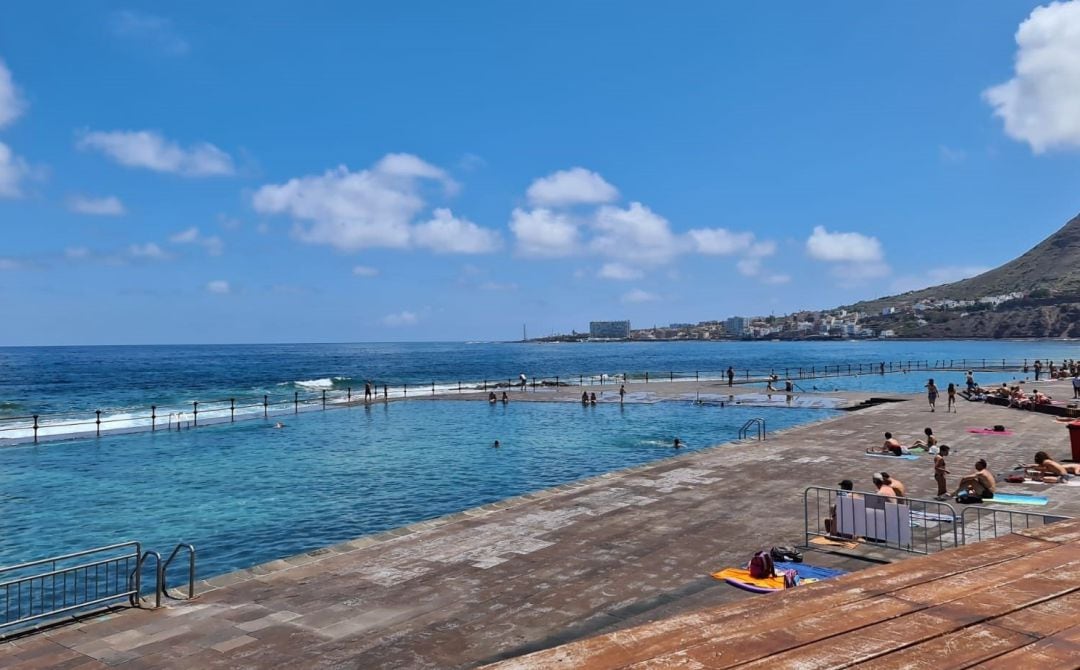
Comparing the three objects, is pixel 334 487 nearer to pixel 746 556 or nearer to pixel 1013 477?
pixel 746 556

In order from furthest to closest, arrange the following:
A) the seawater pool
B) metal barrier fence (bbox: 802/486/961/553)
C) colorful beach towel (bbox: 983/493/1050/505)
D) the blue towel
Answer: the seawater pool < colorful beach towel (bbox: 983/493/1050/505) < metal barrier fence (bbox: 802/486/961/553) < the blue towel

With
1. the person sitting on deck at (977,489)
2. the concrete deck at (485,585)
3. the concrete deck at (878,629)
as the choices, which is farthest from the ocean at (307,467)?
the concrete deck at (878,629)

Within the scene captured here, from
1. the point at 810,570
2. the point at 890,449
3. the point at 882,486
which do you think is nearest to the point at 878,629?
the point at 810,570

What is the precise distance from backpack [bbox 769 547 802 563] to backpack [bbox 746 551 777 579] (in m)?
0.77

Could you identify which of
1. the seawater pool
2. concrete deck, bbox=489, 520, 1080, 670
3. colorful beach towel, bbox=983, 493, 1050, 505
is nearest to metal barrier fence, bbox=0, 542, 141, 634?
the seawater pool

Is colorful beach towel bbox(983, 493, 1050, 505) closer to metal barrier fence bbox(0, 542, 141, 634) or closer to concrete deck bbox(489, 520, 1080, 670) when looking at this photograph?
concrete deck bbox(489, 520, 1080, 670)

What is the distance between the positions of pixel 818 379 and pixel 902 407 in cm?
3765

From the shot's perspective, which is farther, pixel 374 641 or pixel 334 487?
pixel 334 487

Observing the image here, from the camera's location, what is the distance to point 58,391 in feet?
263

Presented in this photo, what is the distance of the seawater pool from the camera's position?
696 inches

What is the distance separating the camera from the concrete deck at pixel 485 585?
835cm

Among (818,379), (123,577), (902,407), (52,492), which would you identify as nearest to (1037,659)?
(123,577)

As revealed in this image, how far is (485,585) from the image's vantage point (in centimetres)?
1058

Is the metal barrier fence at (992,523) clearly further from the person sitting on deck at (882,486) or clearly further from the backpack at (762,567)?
A: the backpack at (762,567)
